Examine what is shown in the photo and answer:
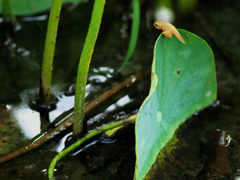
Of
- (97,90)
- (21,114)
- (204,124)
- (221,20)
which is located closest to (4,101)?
(21,114)

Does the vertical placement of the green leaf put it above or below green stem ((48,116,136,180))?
above

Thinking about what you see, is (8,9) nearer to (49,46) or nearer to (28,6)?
(28,6)

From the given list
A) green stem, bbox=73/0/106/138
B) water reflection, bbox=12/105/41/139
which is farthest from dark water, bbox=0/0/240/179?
green stem, bbox=73/0/106/138

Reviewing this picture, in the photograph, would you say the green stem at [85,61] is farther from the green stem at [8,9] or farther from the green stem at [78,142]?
the green stem at [8,9]

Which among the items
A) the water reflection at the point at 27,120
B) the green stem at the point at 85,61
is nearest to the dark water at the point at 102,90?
the water reflection at the point at 27,120

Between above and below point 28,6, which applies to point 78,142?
below

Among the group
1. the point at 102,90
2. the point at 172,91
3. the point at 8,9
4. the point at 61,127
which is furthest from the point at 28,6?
the point at 172,91

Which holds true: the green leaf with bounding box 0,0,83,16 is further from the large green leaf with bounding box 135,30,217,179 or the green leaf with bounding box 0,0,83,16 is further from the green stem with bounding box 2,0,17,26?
the large green leaf with bounding box 135,30,217,179
